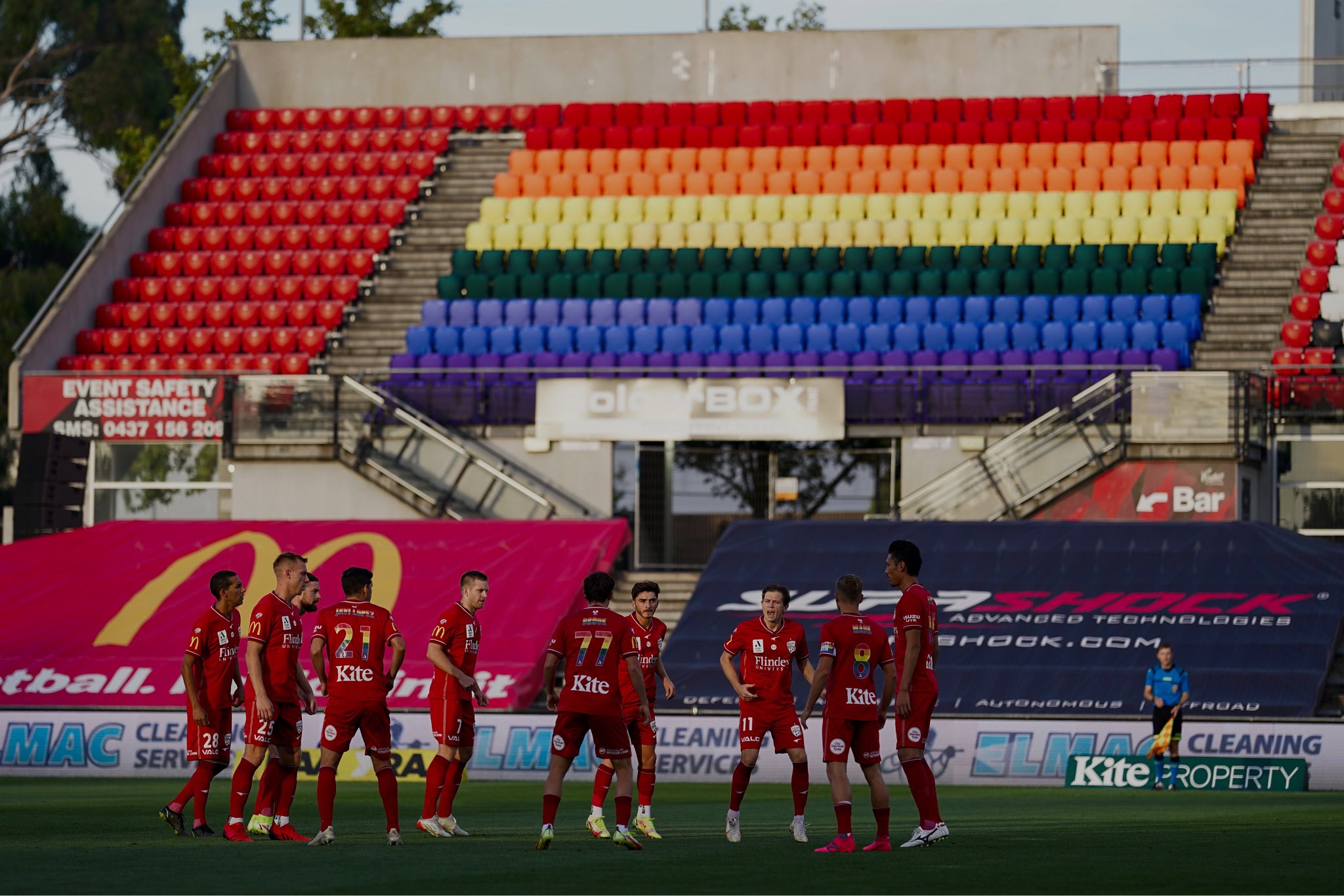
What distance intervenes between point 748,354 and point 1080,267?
6324 millimetres

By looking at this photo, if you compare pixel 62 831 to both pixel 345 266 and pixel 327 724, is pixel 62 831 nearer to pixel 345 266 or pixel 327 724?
pixel 327 724

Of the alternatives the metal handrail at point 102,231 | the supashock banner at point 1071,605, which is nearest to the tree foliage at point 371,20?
the metal handrail at point 102,231

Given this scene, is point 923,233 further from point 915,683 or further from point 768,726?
point 915,683

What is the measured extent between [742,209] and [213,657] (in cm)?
2464

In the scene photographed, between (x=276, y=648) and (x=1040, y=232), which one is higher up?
(x=1040, y=232)

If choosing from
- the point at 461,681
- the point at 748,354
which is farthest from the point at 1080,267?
the point at 461,681

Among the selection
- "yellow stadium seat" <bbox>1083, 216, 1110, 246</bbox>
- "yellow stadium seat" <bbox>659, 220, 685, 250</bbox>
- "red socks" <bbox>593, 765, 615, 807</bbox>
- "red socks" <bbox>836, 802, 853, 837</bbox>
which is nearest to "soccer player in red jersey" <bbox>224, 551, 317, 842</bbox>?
"red socks" <bbox>593, 765, 615, 807</bbox>

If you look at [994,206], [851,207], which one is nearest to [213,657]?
[851,207]

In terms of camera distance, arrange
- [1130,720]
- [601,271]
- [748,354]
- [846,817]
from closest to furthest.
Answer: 1. [846,817]
2. [1130,720]
3. [748,354]
4. [601,271]

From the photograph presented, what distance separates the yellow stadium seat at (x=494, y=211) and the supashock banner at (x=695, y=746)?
16970mm

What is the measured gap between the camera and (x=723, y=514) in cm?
3052

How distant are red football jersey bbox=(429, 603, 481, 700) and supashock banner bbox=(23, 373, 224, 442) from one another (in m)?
18.2

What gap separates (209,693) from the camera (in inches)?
565

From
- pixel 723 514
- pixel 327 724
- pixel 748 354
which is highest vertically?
pixel 748 354
